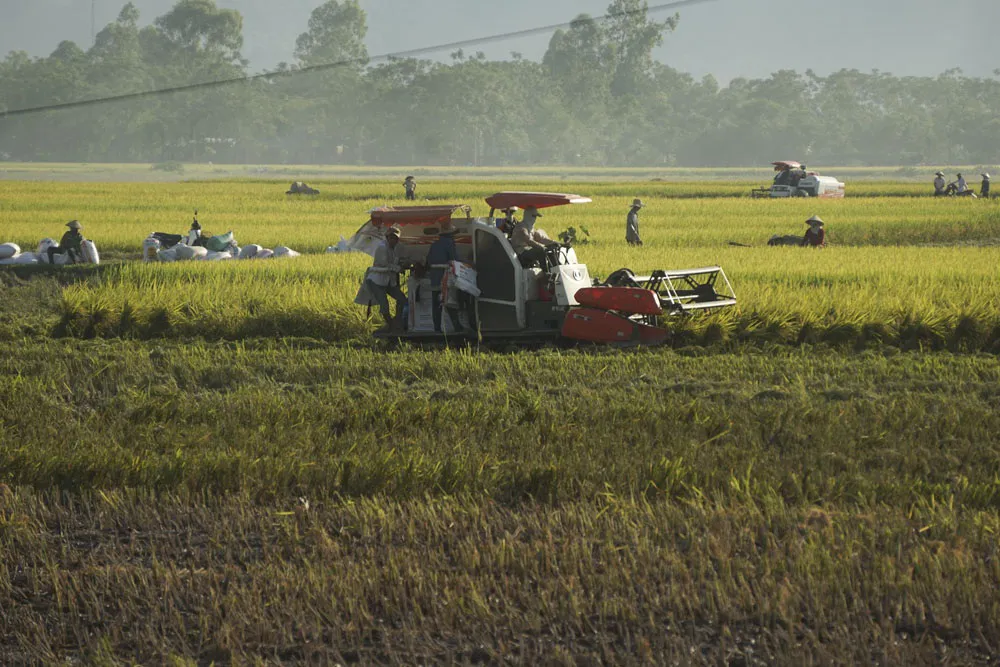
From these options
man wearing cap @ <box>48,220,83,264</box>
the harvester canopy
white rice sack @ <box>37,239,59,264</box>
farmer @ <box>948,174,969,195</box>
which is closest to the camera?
the harvester canopy

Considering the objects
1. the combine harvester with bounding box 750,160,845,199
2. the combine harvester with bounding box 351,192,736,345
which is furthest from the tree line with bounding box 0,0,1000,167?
the combine harvester with bounding box 351,192,736,345

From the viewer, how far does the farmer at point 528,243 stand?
12797 millimetres

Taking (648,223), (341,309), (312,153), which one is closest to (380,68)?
(312,153)

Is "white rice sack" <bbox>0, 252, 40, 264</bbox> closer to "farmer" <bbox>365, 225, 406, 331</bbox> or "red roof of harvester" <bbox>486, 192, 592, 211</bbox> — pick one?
"farmer" <bbox>365, 225, 406, 331</bbox>

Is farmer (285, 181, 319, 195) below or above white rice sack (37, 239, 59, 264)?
above

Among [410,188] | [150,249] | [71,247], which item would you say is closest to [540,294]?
[71,247]

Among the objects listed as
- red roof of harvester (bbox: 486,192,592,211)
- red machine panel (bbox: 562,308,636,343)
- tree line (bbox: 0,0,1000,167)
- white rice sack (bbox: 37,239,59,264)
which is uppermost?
tree line (bbox: 0,0,1000,167)

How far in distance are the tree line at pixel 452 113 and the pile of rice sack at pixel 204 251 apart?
10931 centimetres

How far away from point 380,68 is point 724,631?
141991mm

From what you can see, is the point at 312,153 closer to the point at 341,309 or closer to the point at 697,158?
the point at 697,158

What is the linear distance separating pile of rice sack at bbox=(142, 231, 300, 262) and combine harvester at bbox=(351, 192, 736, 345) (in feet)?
31.0

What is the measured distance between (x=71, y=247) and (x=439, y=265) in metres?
11.7

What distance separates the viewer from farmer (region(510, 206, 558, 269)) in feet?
42.0

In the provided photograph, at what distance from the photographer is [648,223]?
32.4m
